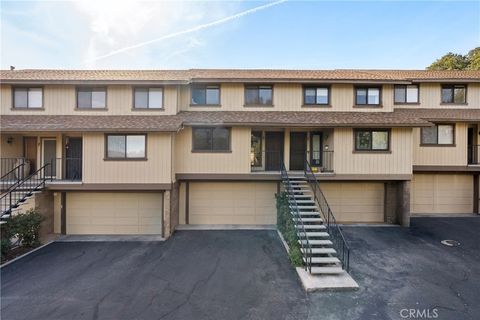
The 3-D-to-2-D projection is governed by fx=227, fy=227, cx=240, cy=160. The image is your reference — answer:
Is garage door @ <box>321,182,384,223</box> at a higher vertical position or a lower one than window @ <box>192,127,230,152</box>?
lower

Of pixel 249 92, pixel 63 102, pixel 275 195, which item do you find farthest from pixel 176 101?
pixel 275 195

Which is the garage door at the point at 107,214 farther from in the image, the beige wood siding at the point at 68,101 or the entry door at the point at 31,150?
the beige wood siding at the point at 68,101

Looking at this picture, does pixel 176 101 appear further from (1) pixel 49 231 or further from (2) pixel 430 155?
(2) pixel 430 155

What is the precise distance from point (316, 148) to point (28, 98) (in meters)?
16.5

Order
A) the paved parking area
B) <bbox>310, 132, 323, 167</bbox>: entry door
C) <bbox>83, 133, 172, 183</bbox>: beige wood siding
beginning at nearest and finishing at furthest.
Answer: the paved parking area
<bbox>83, 133, 172, 183</bbox>: beige wood siding
<bbox>310, 132, 323, 167</bbox>: entry door

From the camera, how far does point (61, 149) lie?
476 inches

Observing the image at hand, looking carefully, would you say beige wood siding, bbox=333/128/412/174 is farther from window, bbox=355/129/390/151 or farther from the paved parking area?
the paved parking area

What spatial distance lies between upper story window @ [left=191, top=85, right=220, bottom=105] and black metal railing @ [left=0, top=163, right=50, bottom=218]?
8.61 metres

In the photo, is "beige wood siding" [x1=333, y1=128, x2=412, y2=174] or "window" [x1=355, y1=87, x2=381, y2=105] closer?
"beige wood siding" [x1=333, y1=128, x2=412, y2=174]

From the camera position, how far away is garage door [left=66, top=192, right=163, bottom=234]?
11.8 metres

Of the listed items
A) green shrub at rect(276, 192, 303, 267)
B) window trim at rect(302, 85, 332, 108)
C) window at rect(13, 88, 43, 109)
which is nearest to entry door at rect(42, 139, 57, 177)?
window at rect(13, 88, 43, 109)

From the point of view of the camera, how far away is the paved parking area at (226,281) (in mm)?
5977

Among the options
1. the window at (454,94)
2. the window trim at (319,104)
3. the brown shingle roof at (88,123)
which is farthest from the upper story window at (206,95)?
the window at (454,94)

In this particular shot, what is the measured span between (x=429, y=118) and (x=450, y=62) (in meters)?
22.5
